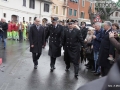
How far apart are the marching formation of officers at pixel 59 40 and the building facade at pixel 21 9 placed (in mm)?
22793

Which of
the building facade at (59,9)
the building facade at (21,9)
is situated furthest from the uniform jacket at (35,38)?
the building facade at (59,9)

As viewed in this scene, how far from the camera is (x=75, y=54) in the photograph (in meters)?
7.36

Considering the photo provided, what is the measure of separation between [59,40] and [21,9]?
28449 millimetres

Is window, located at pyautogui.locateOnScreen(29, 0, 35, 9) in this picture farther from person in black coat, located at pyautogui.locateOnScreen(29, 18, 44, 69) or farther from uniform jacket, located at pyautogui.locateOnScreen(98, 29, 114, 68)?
uniform jacket, located at pyautogui.locateOnScreen(98, 29, 114, 68)

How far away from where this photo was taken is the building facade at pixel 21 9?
102ft

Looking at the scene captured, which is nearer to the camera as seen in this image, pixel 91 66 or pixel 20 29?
pixel 91 66

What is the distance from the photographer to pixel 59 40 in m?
8.05

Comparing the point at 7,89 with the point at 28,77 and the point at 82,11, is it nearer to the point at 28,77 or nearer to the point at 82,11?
the point at 28,77

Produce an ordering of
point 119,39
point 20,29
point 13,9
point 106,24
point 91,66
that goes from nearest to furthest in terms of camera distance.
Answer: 1. point 119,39
2. point 106,24
3. point 91,66
4. point 20,29
5. point 13,9

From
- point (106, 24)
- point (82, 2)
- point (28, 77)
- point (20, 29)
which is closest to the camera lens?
point (106, 24)

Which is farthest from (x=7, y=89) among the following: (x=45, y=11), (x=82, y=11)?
(x=82, y=11)

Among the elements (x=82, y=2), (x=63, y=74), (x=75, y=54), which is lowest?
(x=63, y=74)

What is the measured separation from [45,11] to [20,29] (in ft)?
72.1

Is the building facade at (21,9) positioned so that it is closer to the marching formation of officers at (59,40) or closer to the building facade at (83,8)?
the building facade at (83,8)
